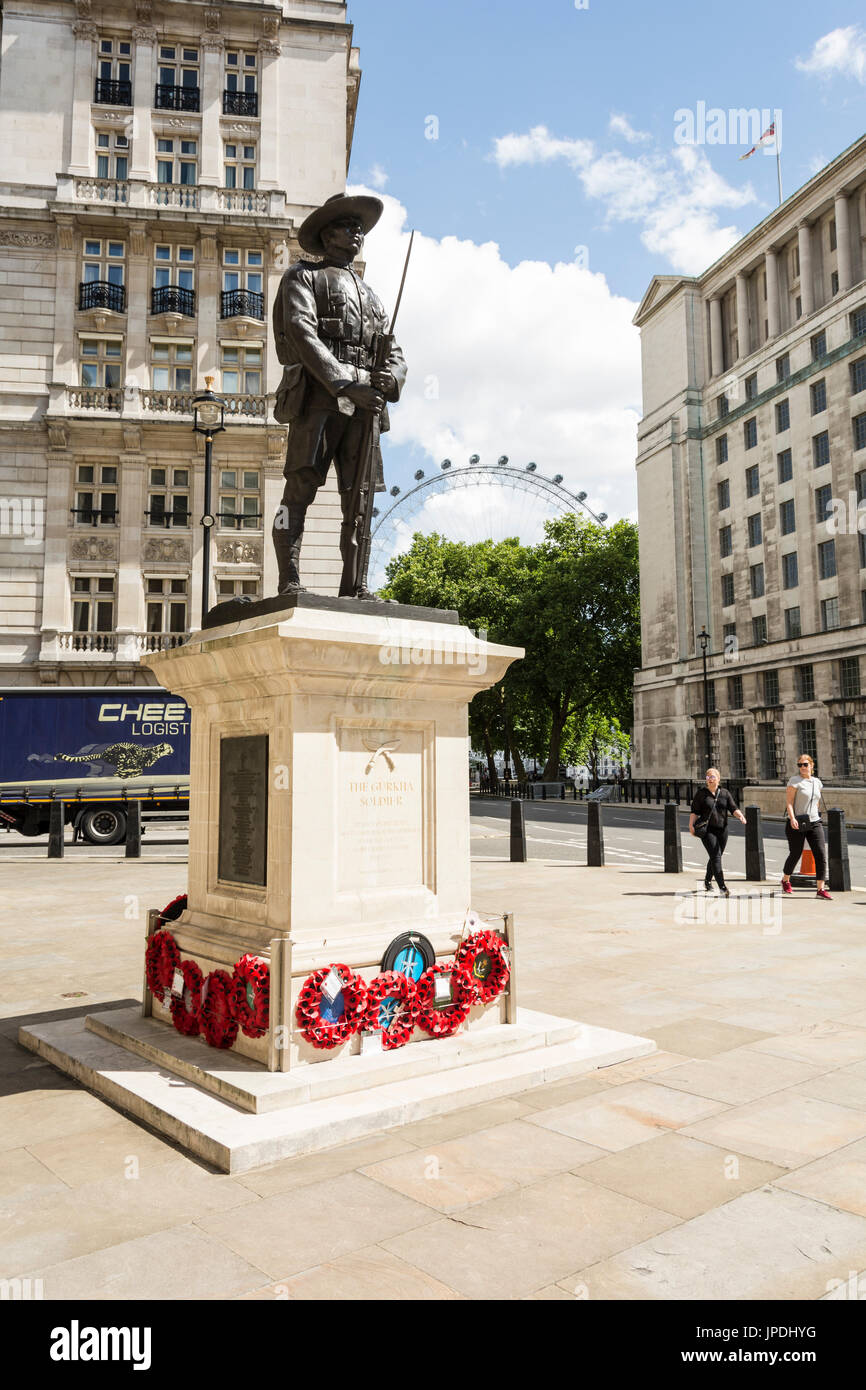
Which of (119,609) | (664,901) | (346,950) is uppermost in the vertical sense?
(119,609)

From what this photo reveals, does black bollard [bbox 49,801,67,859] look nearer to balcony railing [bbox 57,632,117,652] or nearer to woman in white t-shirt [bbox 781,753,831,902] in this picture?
balcony railing [bbox 57,632,117,652]

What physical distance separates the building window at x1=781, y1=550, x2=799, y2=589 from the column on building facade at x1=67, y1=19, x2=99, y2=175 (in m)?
35.7

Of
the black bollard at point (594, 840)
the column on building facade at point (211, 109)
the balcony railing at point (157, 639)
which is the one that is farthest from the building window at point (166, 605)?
the black bollard at point (594, 840)

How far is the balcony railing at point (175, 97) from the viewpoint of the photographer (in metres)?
34.7

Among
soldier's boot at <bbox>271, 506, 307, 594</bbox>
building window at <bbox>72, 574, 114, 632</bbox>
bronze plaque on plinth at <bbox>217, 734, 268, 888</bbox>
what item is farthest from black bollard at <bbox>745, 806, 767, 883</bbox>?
building window at <bbox>72, 574, 114, 632</bbox>

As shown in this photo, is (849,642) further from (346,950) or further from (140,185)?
(346,950)

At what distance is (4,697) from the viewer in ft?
79.6

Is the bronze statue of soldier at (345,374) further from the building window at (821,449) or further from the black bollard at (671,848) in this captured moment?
the building window at (821,449)

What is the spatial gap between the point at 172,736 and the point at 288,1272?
23029mm

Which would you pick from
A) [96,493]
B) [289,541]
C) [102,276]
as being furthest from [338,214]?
[102,276]

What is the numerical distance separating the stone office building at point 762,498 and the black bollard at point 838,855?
3054 cm

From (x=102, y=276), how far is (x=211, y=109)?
24.5ft

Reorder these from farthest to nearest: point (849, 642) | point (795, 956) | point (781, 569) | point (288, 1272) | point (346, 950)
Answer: point (781, 569) → point (849, 642) → point (795, 956) → point (346, 950) → point (288, 1272)

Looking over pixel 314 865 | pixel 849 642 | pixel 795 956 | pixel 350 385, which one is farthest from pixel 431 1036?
pixel 849 642
